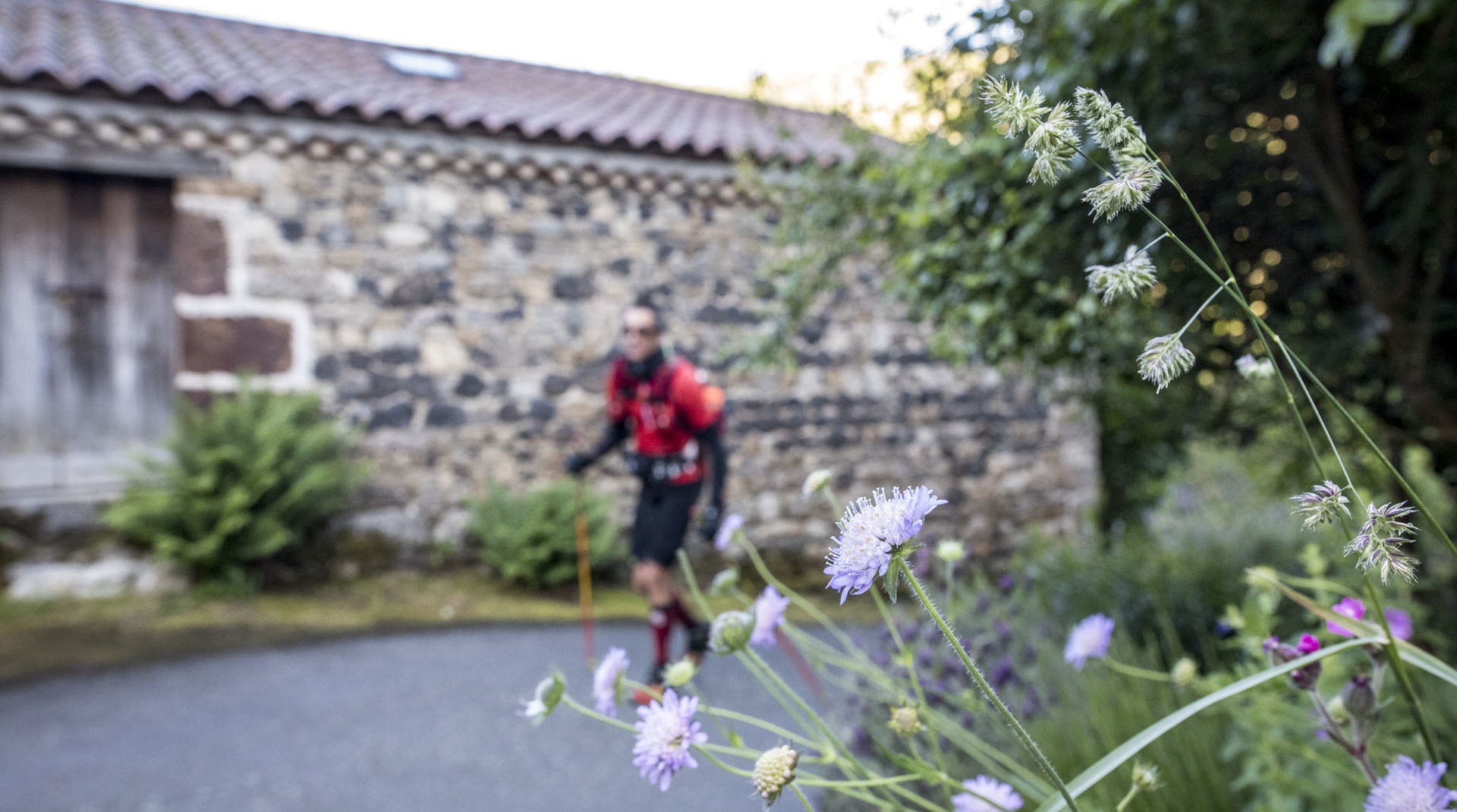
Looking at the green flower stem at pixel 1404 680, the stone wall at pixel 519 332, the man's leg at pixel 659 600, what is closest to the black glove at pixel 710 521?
the man's leg at pixel 659 600

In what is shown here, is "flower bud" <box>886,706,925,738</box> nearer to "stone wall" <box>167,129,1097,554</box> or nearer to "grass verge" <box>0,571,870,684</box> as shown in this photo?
"stone wall" <box>167,129,1097,554</box>

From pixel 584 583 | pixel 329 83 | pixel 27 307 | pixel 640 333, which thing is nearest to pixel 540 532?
pixel 584 583

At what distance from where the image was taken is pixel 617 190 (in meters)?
6.38

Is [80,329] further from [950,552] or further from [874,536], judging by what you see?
[874,536]

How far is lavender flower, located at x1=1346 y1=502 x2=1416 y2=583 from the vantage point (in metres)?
0.56

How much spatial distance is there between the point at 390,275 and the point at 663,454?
2.75 m

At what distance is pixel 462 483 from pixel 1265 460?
15.8 feet

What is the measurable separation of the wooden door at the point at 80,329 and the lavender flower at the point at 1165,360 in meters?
5.92

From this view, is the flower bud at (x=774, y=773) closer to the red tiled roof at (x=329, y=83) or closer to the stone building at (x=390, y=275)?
the red tiled roof at (x=329, y=83)

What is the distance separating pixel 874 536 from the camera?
2.14 feet

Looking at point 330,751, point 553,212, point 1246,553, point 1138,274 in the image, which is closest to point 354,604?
point 330,751

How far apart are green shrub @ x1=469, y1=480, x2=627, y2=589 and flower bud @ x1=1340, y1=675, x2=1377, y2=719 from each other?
15.9 feet

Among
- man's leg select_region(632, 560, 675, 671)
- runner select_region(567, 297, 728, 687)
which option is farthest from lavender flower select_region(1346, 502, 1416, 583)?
man's leg select_region(632, 560, 675, 671)

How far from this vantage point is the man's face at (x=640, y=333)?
4.13 m
